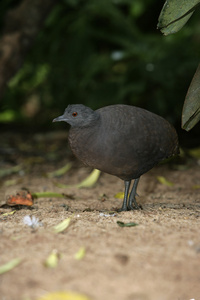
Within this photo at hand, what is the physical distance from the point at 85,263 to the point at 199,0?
6.02 feet

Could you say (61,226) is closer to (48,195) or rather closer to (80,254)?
(80,254)

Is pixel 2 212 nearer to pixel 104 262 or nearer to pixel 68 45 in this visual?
pixel 104 262

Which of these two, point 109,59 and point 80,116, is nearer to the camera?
point 80,116

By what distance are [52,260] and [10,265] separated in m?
0.19

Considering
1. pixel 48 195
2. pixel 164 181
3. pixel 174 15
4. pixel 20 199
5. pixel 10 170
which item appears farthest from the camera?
pixel 10 170

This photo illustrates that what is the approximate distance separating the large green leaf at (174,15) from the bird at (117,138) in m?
0.62

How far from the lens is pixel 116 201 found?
340 centimetres

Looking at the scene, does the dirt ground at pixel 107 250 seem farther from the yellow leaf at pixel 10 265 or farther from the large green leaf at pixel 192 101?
the large green leaf at pixel 192 101

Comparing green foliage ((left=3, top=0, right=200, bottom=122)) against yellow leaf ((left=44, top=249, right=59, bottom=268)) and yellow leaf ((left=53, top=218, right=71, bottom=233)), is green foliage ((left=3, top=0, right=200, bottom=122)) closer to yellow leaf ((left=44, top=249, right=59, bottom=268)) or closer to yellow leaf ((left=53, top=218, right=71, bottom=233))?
yellow leaf ((left=53, top=218, right=71, bottom=233))

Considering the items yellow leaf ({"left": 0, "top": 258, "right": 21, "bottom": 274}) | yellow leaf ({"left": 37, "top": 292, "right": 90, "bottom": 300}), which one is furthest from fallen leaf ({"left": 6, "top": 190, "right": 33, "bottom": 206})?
yellow leaf ({"left": 37, "top": 292, "right": 90, "bottom": 300})

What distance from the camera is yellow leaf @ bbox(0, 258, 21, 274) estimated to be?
1.80 meters

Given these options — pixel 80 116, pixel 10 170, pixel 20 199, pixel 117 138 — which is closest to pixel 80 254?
pixel 117 138

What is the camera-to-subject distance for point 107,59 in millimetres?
6012

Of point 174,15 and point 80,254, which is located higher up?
point 174,15
